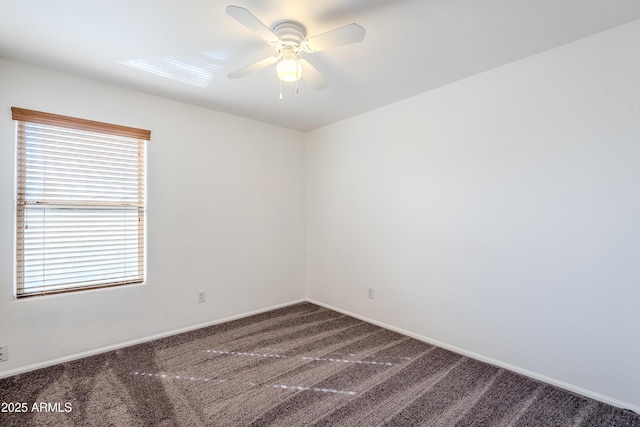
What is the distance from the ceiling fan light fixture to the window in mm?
1749

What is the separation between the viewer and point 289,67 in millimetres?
1932

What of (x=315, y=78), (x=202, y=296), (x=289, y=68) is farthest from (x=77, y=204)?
(x=315, y=78)

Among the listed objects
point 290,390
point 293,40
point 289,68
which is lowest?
point 290,390

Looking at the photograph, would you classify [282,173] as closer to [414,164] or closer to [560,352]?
[414,164]

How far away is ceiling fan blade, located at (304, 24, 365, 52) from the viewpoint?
161cm

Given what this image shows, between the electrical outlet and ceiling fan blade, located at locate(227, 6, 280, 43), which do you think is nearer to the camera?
ceiling fan blade, located at locate(227, 6, 280, 43)

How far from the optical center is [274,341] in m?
2.98

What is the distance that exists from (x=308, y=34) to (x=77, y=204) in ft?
7.81

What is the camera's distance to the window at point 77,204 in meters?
2.42

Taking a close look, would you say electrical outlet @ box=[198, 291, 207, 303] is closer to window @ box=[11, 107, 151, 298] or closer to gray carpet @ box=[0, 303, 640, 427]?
gray carpet @ box=[0, 303, 640, 427]

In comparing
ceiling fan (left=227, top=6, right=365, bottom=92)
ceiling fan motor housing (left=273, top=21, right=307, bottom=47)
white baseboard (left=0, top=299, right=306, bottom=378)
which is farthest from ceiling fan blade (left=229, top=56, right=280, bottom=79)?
white baseboard (left=0, top=299, right=306, bottom=378)

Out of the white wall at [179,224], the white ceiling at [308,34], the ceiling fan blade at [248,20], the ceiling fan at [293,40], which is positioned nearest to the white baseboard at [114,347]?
the white wall at [179,224]

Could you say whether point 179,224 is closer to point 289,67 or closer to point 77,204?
point 77,204

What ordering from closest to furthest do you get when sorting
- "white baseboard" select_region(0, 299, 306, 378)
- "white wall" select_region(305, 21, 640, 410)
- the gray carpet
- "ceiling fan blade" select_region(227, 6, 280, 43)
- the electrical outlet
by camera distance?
"ceiling fan blade" select_region(227, 6, 280, 43), the gray carpet, "white wall" select_region(305, 21, 640, 410), "white baseboard" select_region(0, 299, 306, 378), the electrical outlet
